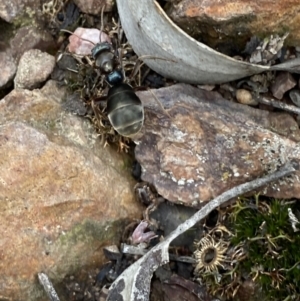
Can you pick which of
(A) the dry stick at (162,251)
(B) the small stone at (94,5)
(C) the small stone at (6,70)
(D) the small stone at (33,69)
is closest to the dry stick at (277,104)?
(A) the dry stick at (162,251)

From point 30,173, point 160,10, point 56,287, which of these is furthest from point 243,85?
point 56,287

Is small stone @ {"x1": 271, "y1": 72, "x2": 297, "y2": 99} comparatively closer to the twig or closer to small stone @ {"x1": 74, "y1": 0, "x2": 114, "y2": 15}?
small stone @ {"x1": 74, "y1": 0, "x2": 114, "y2": 15}

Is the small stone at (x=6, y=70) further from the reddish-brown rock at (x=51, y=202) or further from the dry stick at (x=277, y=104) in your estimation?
the dry stick at (x=277, y=104)

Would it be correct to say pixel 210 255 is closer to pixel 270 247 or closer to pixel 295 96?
pixel 270 247

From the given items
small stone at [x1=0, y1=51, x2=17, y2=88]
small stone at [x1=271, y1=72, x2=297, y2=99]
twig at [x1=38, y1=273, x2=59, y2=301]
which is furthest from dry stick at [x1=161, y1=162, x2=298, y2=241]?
small stone at [x1=0, y1=51, x2=17, y2=88]

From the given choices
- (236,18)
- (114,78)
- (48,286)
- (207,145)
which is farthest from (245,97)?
(48,286)

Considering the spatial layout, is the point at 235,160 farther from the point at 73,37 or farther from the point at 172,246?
the point at 73,37

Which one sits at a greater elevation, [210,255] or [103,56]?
[103,56]
